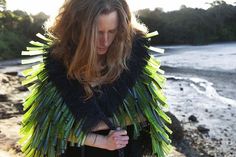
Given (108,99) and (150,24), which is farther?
(150,24)

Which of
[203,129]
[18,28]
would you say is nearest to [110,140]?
[203,129]

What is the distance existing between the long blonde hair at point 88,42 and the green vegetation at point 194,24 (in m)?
38.3

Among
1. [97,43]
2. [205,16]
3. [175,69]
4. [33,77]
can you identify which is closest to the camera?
[97,43]

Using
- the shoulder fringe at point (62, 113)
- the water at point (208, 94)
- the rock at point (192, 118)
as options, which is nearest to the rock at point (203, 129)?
the water at point (208, 94)

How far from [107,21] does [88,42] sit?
0.13 meters

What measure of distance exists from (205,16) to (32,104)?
44.8 meters

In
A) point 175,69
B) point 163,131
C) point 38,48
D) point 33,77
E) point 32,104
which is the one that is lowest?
point 175,69

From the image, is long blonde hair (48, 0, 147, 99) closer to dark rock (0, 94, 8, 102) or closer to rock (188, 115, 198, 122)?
dark rock (0, 94, 8, 102)

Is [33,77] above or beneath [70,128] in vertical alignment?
above

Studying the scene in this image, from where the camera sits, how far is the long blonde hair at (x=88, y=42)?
184 cm

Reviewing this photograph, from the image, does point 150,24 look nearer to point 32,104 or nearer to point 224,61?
point 224,61

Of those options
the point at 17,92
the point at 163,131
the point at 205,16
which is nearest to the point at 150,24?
the point at 205,16

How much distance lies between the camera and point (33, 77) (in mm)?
2057

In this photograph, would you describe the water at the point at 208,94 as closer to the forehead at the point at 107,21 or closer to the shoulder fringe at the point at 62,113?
the shoulder fringe at the point at 62,113
